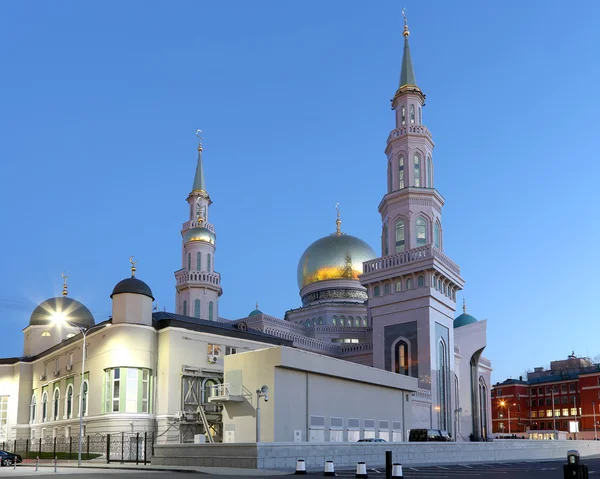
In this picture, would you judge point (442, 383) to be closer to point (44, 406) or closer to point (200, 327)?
point (200, 327)

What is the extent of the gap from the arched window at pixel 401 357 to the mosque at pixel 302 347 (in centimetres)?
10

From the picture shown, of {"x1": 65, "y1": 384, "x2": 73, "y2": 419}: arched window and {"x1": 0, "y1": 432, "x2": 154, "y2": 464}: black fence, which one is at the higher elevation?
{"x1": 65, "y1": 384, "x2": 73, "y2": 419}: arched window

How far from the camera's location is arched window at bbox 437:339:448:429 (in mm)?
64000

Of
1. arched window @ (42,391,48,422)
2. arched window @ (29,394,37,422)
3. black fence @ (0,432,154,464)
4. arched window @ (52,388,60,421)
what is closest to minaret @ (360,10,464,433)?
black fence @ (0,432,154,464)

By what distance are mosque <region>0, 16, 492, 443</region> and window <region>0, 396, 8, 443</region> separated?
0.50ft

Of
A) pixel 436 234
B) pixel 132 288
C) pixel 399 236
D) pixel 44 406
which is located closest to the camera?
pixel 132 288

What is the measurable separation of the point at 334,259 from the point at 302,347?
17.7 metres

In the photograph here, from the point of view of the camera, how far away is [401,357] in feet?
216

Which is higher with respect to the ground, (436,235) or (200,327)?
(436,235)

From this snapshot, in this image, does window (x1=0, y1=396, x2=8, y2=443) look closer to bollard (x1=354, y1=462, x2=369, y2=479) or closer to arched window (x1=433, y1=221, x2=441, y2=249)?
arched window (x1=433, y1=221, x2=441, y2=249)

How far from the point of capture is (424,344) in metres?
63.7

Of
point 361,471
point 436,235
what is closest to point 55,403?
point 436,235

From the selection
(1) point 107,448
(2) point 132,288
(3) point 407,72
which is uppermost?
(3) point 407,72

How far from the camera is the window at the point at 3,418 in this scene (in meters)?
67.8
